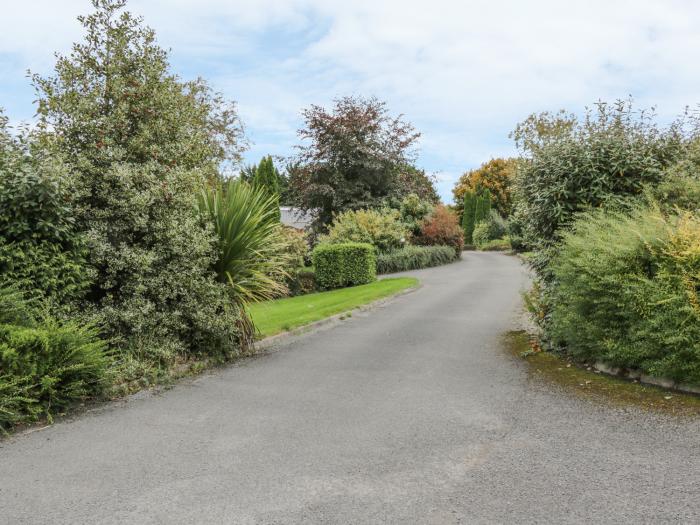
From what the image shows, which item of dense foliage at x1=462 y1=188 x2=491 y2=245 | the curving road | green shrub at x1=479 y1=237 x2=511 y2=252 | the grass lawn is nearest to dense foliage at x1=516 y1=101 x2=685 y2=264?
the curving road

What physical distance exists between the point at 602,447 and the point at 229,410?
3.47 meters

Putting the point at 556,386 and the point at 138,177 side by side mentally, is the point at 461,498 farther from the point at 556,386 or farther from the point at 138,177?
the point at 138,177

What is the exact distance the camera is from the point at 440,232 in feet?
99.6

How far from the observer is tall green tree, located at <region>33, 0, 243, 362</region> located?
22.4ft

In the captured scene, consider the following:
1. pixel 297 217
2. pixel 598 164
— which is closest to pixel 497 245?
pixel 297 217

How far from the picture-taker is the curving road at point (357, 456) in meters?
3.38

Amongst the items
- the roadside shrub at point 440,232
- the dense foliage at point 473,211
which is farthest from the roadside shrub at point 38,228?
the dense foliage at point 473,211

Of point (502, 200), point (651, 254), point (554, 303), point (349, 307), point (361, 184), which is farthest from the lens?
point (502, 200)

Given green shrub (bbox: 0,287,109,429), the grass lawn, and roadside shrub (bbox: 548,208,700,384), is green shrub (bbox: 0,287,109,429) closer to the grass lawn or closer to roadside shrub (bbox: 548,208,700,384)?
the grass lawn

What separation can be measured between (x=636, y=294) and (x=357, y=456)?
146 inches

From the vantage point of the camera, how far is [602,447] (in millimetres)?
4387

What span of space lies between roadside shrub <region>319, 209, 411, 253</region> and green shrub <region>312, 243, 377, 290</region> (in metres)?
4.87

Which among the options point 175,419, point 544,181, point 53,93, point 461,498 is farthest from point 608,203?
point 53,93

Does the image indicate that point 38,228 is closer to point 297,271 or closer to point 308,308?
point 308,308
